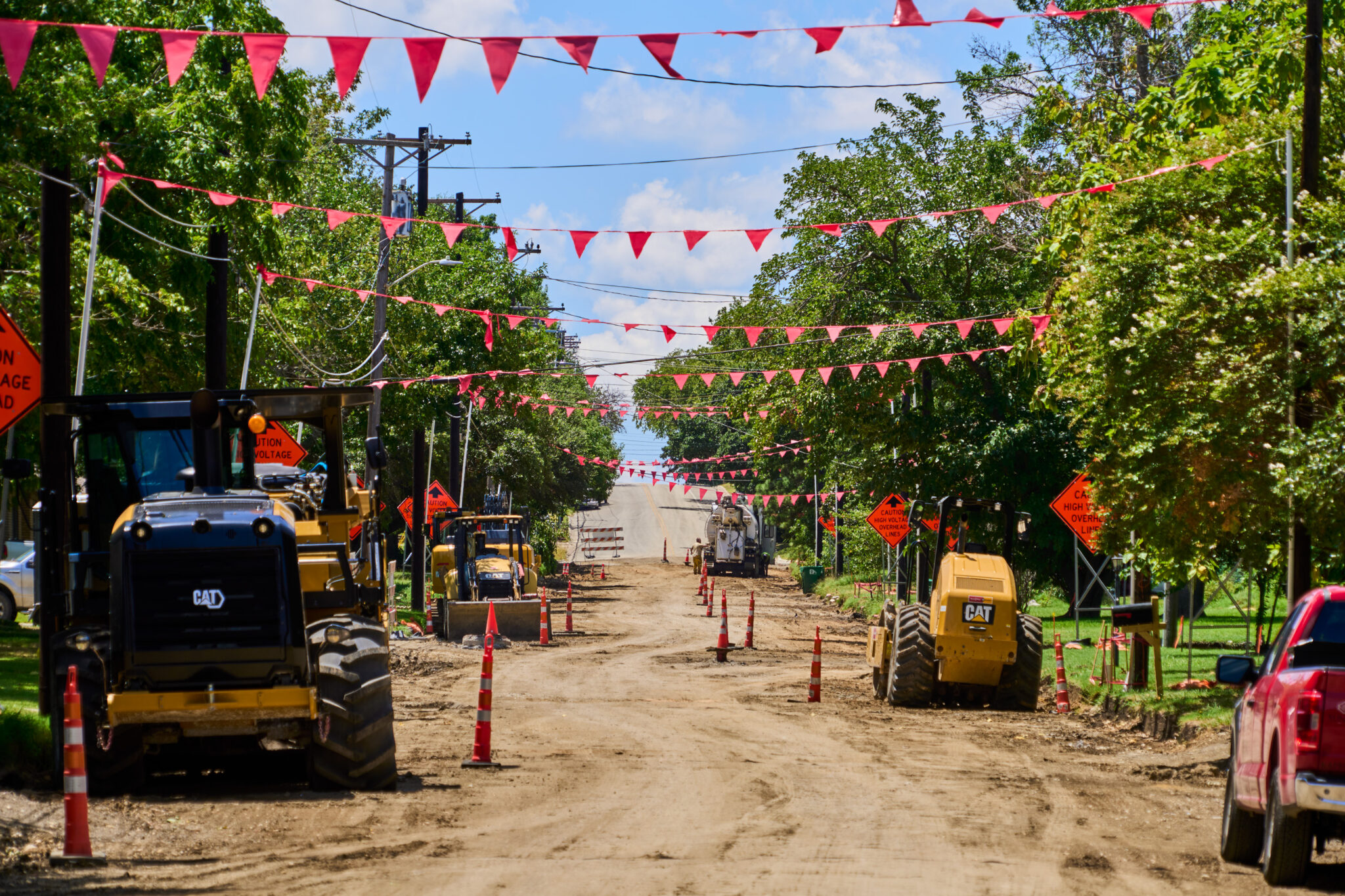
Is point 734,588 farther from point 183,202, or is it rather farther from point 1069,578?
point 183,202

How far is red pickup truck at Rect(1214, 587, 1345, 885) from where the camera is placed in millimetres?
7969

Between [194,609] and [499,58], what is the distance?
515cm

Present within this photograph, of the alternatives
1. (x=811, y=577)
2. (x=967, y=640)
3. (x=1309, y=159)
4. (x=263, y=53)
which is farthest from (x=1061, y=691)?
(x=811, y=577)

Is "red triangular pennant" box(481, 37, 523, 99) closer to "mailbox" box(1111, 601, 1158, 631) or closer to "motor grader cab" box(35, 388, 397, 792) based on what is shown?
"motor grader cab" box(35, 388, 397, 792)

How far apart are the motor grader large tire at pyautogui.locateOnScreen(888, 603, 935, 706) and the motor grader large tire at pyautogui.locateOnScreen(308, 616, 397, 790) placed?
32.6ft

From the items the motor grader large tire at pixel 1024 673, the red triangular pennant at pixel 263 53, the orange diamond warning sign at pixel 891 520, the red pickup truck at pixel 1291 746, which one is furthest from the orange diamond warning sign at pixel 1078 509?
the red triangular pennant at pixel 263 53

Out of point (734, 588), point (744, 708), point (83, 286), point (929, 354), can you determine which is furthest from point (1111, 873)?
point (734, 588)

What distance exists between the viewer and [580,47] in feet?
40.3

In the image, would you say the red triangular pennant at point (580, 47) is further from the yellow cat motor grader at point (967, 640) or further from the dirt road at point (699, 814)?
the yellow cat motor grader at point (967, 640)

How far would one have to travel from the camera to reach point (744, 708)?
19766 mm

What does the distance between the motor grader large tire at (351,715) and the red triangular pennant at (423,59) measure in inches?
183

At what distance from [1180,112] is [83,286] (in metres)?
14.3

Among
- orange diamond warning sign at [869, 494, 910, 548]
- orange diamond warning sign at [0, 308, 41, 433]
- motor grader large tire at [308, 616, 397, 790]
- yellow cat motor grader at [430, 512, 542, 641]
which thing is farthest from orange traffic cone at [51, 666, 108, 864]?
orange diamond warning sign at [869, 494, 910, 548]

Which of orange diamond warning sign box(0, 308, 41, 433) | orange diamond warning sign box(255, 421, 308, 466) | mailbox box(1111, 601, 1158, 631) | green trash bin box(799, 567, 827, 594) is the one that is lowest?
green trash bin box(799, 567, 827, 594)
